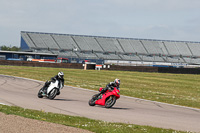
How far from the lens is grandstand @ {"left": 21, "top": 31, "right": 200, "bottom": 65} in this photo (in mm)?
100438

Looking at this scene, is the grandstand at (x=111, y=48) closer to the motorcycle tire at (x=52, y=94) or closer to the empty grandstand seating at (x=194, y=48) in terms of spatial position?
the empty grandstand seating at (x=194, y=48)

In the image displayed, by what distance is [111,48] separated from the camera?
Answer: 109 meters

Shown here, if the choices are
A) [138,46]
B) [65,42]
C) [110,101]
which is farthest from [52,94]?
[138,46]

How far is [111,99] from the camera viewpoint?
13.9 meters

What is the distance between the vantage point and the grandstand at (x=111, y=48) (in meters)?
100

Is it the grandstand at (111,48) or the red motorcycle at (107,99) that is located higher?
the grandstand at (111,48)

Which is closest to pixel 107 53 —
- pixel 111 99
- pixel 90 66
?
pixel 90 66

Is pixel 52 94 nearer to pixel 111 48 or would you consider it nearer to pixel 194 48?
pixel 111 48

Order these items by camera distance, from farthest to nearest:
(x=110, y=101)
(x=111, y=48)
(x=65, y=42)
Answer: (x=111, y=48)
(x=65, y=42)
(x=110, y=101)

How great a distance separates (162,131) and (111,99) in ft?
16.5

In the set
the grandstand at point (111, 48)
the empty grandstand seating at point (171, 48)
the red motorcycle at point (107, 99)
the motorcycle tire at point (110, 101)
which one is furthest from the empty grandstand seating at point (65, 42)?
the motorcycle tire at point (110, 101)

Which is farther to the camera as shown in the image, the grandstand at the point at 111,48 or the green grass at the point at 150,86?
the grandstand at the point at 111,48

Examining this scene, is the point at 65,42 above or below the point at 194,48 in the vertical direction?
below

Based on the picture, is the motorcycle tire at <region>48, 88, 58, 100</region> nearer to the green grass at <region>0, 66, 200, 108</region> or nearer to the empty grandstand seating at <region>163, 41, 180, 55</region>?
the green grass at <region>0, 66, 200, 108</region>
